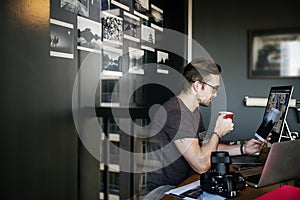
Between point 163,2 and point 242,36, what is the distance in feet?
3.31

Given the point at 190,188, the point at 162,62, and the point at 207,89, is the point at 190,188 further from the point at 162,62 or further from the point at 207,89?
the point at 162,62

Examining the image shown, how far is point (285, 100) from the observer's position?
5.65ft

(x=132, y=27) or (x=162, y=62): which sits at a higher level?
(x=132, y=27)

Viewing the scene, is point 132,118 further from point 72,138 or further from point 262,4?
point 262,4

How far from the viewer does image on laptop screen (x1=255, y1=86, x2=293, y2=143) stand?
1.69 meters

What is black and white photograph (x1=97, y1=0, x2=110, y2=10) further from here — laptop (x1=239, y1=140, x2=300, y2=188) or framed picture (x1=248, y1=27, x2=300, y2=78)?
framed picture (x1=248, y1=27, x2=300, y2=78)

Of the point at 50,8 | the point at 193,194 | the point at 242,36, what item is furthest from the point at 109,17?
the point at 242,36

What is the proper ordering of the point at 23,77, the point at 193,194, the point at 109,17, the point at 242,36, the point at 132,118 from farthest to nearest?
1. the point at 242,36
2. the point at 132,118
3. the point at 109,17
4. the point at 23,77
5. the point at 193,194

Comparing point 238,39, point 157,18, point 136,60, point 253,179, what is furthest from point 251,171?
point 238,39

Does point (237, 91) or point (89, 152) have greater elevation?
point (237, 91)

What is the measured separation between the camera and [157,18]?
10.6 ft

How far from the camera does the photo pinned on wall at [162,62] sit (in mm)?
3258

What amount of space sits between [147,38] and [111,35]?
67cm

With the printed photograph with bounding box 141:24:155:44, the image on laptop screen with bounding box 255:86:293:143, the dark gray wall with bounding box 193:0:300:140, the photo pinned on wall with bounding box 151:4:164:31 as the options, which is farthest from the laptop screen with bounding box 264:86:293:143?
the dark gray wall with bounding box 193:0:300:140
